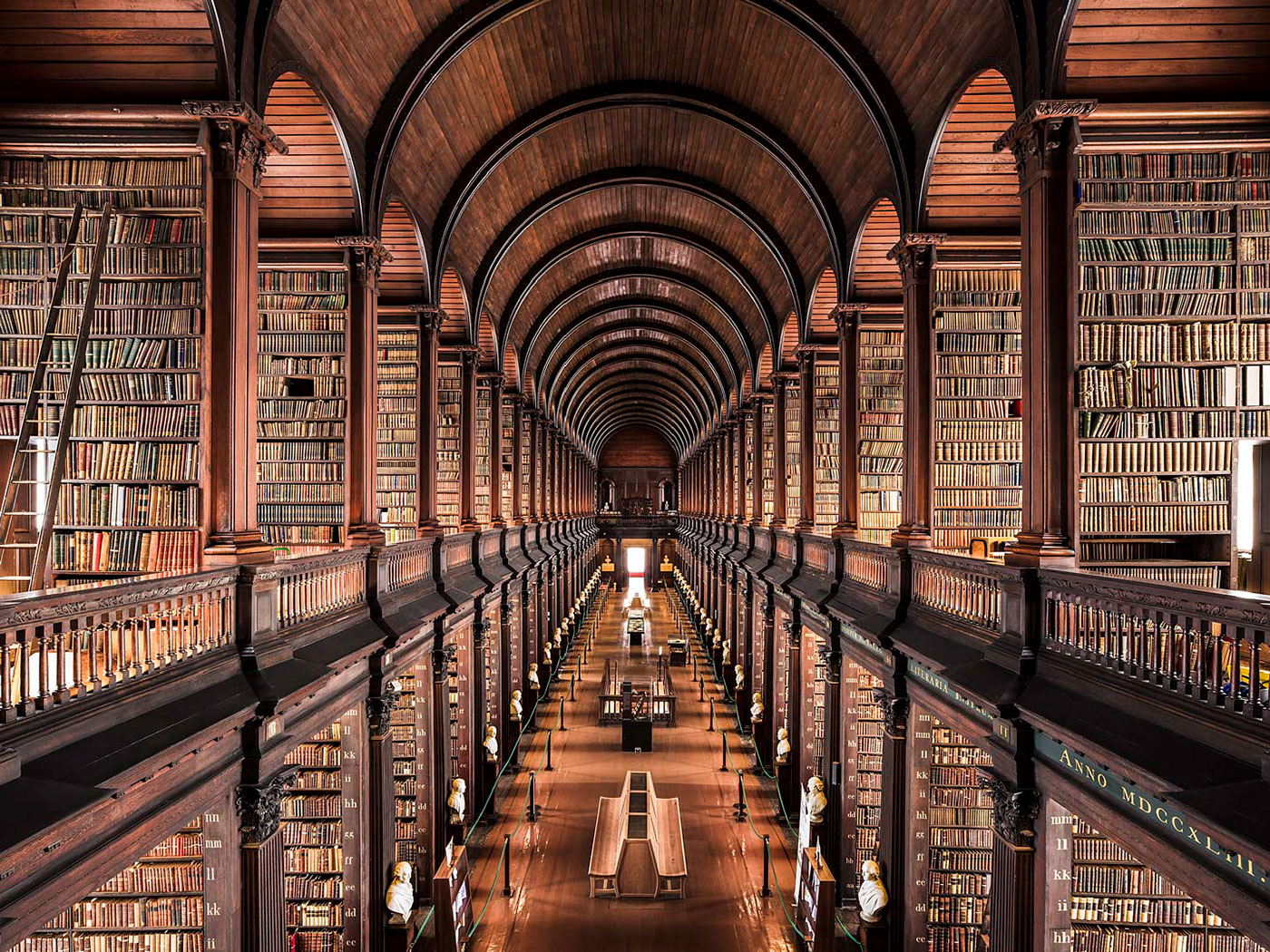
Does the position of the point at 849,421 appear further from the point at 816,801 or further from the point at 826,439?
the point at 816,801

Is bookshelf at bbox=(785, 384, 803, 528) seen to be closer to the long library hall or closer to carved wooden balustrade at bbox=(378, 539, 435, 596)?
the long library hall

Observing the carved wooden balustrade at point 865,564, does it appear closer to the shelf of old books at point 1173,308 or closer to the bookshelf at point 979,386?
the bookshelf at point 979,386

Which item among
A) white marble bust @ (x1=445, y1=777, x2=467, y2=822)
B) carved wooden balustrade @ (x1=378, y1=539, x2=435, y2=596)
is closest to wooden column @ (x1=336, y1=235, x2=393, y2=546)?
carved wooden balustrade @ (x1=378, y1=539, x2=435, y2=596)

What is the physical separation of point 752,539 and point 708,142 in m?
8.15

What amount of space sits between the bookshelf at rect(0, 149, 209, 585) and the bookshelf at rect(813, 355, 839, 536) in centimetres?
933

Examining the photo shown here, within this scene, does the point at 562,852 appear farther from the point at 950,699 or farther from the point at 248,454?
the point at 248,454

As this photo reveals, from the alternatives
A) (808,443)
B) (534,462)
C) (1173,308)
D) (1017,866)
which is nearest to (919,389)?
(1173,308)

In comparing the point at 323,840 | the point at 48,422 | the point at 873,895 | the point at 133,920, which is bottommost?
the point at 873,895

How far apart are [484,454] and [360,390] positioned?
23.4 feet

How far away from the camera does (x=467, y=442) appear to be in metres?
13.4

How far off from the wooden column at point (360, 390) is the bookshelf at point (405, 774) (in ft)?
7.17

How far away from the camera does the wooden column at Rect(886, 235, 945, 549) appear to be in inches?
313

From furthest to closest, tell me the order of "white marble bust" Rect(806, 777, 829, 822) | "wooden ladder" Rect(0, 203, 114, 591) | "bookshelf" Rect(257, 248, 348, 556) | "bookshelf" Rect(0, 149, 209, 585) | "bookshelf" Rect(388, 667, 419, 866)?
"bookshelf" Rect(388, 667, 419, 866)
"white marble bust" Rect(806, 777, 829, 822)
"bookshelf" Rect(257, 248, 348, 556)
"bookshelf" Rect(0, 149, 209, 585)
"wooden ladder" Rect(0, 203, 114, 591)

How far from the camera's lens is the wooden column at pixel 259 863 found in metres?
5.14
